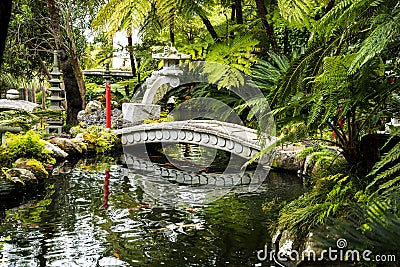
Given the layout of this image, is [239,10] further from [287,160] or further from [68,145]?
[68,145]

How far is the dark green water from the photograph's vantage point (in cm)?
327

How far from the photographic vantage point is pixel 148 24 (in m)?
7.07

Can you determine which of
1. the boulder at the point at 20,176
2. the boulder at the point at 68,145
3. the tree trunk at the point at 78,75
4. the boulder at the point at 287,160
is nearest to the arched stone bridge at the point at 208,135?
the boulder at the point at 287,160

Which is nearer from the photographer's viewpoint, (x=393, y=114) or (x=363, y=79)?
(x=363, y=79)

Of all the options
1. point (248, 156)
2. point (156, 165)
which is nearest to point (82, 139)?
point (156, 165)

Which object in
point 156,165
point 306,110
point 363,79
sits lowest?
point 156,165

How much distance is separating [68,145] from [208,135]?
2.18m

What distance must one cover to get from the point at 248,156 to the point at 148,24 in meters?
2.24

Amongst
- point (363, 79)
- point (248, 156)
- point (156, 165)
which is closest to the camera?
point (363, 79)

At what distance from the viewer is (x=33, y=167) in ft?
18.5

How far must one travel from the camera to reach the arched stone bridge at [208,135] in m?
6.74

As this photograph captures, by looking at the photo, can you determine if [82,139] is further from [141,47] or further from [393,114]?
[393,114]

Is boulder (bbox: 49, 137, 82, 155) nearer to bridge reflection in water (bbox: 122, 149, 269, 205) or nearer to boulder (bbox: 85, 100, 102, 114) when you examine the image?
bridge reflection in water (bbox: 122, 149, 269, 205)

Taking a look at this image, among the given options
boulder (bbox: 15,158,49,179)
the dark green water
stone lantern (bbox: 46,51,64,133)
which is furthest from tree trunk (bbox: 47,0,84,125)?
the dark green water
